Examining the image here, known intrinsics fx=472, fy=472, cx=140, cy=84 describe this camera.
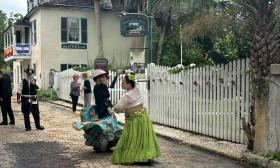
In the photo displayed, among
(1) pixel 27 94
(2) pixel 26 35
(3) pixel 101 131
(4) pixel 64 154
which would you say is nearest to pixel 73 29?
(2) pixel 26 35

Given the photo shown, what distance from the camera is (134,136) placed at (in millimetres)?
8258

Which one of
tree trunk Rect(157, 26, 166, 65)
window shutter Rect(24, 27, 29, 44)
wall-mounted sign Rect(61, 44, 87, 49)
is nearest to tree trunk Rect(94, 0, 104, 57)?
wall-mounted sign Rect(61, 44, 87, 49)

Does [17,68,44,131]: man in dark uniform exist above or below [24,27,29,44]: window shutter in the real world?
below

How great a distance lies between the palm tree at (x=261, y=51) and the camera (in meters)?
8.72

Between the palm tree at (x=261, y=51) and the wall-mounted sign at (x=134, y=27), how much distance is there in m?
10.7

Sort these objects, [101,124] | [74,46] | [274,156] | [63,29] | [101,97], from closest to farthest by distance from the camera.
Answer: [274,156], [101,124], [101,97], [63,29], [74,46]

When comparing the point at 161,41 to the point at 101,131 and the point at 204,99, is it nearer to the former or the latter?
the point at 204,99

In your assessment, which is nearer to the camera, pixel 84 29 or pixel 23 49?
pixel 84 29

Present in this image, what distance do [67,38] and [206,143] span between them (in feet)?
76.9

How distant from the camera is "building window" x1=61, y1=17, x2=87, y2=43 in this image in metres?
32.5

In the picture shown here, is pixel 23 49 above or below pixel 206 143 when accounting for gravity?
above

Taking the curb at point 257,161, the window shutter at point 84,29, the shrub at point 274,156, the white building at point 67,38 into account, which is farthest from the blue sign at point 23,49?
the shrub at point 274,156

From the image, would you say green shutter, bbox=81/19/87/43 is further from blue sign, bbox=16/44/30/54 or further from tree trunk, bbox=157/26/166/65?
tree trunk, bbox=157/26/166/65

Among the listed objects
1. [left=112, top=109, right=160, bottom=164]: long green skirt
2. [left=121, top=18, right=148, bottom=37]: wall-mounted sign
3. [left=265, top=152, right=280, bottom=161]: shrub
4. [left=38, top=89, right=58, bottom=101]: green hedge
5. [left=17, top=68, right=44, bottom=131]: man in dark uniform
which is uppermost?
[left=121, top=18, right=148, bottom=37]: wall-mounted sign
